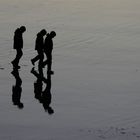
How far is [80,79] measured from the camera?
18.4 meters

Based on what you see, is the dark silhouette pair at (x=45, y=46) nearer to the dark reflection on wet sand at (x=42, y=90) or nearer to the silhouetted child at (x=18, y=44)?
the dark reflection on wet sand at (x=42, y=90)

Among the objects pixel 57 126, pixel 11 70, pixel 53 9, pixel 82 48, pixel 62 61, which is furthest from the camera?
pixel 53 9

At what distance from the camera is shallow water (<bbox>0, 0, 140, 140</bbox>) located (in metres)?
13.0

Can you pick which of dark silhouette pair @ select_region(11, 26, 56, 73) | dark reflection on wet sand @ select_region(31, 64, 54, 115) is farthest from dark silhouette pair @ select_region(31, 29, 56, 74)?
dark reflection on wet sand @ select_region(31, 64, 54, 115)

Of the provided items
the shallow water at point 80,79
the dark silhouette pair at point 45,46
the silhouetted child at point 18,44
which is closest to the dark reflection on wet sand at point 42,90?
the shallow water at point 80,79

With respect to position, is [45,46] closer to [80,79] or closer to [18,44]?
[18,44]

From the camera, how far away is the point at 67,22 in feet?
111

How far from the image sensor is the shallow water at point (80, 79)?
13047 mm

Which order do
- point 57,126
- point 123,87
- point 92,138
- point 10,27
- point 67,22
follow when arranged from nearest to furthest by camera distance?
point 92,138
point 57,126
point 123,87
point 10,27
point 67,22

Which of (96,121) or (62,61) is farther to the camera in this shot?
(62,61)

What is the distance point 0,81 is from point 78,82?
240 centimetres

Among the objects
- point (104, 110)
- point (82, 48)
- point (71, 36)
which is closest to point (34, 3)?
point (71, 36)

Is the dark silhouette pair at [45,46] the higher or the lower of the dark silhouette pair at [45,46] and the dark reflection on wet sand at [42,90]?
the higher

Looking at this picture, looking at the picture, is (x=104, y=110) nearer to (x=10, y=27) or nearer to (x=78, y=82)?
(x=78, y=82)
